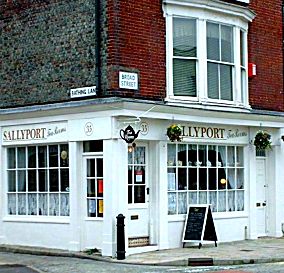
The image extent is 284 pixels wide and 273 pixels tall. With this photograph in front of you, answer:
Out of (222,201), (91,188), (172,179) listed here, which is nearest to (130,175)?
(91,188)

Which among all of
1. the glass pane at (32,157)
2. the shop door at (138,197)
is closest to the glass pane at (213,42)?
the shop door at (138,197)

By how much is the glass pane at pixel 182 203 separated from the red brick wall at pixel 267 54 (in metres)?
3.75

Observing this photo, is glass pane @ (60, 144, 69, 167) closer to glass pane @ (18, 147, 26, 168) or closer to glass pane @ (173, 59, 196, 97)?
glass pane @ (18, 147, 26, 168)

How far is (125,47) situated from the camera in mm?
18812

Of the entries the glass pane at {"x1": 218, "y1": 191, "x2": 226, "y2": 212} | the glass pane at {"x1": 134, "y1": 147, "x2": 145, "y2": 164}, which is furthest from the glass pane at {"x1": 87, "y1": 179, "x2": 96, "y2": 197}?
the glass pane at {"x1": 218, "y1": 191, "x2": 226, "y2": 212}

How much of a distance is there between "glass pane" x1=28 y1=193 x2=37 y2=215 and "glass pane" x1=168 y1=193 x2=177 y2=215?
140 inches

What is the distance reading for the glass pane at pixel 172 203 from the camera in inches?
790

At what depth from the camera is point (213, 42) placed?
21.0m

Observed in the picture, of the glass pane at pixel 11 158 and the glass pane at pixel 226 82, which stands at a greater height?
the glass pane at pixel 226 82

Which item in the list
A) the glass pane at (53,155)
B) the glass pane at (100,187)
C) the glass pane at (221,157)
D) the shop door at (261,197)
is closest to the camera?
the glass pane at (100,187)

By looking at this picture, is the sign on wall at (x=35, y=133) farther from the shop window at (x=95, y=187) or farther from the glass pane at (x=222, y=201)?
the glass pane at (x=222, y=201)

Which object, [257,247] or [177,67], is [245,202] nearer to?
[257,247]

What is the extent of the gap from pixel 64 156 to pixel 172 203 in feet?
9.88

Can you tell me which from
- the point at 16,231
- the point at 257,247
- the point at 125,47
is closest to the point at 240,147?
the point at 257,247
